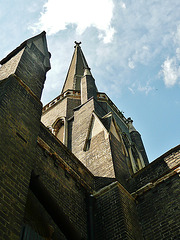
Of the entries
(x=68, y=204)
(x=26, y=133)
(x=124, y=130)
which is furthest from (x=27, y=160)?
(x=124, y=130)

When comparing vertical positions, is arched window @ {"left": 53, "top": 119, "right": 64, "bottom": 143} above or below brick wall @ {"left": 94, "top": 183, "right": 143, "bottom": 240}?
above

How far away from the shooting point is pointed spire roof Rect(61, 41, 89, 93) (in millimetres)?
23022

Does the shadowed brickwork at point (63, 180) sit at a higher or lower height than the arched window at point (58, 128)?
lower

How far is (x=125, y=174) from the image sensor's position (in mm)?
9492

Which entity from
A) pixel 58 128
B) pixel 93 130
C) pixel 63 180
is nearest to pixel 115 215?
pixel 63 180

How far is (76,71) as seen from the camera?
24891 mm

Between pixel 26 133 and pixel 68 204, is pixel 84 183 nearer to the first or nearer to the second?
pixel 68 204

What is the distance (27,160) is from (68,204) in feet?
7.00

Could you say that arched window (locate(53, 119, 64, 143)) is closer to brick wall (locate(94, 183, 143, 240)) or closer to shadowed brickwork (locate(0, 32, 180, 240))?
shadowed brickwork (locate(0, 32, 180, 240))

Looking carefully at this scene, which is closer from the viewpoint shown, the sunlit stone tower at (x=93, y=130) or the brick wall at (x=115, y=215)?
the brick wall at (x=115, y=215)

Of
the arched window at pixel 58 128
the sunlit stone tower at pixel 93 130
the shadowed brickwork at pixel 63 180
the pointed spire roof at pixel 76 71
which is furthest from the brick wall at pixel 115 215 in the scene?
the pointed spire roof at pixel 76 71

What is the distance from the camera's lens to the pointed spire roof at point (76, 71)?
75.5 ft

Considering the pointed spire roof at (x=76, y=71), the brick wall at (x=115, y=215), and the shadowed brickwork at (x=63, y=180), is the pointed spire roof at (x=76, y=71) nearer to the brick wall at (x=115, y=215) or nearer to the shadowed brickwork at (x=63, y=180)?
the shadowed brickwork at (x=63, y=180)

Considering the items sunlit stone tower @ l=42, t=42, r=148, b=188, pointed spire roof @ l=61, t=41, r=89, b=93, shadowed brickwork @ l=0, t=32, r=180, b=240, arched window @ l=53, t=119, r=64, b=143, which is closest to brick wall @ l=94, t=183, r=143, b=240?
shadowed brickwork @ l=0, t=32, r=180, b=240
